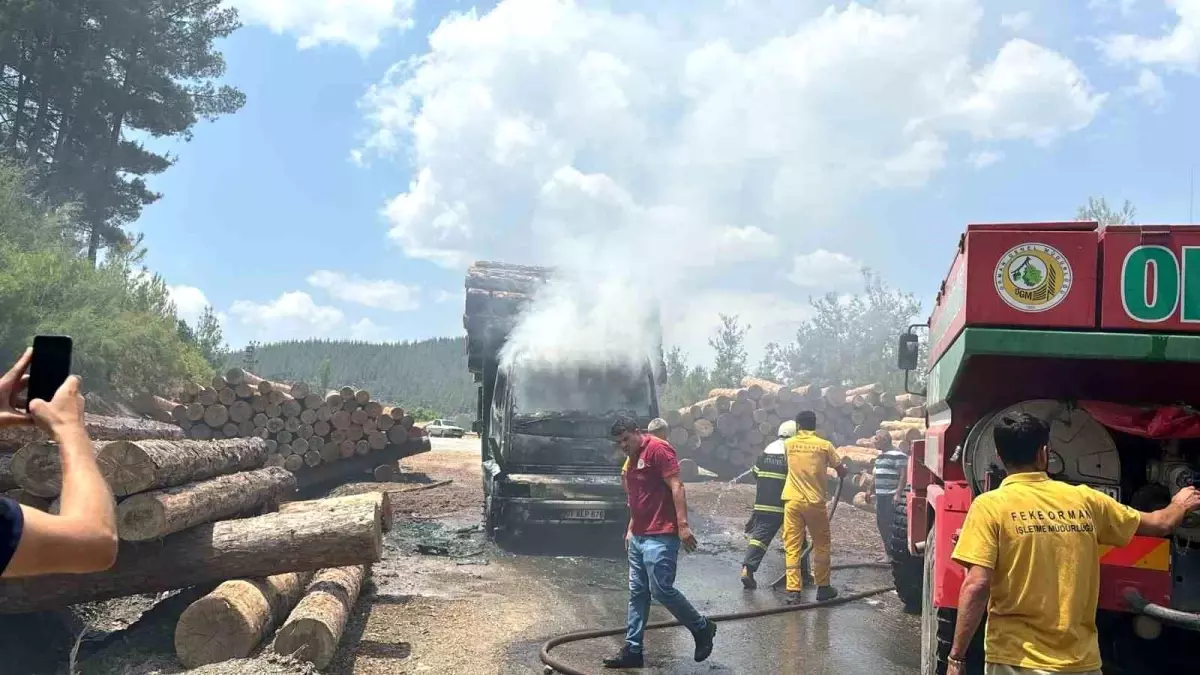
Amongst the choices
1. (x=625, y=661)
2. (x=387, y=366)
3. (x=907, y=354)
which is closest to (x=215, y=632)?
(x=625, y=661)

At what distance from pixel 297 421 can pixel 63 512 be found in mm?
14410

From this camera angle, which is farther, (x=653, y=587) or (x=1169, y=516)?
(x=653, y=587)

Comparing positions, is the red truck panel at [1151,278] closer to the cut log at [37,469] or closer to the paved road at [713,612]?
the paved road at [713,612]

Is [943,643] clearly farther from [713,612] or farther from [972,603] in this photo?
[713,612]

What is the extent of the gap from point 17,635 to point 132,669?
135cm

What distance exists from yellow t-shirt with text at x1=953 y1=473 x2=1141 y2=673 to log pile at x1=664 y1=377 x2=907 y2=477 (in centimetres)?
1577

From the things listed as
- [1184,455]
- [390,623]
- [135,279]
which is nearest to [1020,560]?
[1184,455]

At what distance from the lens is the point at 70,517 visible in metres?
1.57

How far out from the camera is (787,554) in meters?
8.77

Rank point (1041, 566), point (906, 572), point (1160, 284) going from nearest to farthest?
point (1041, 566), point (1160, 284), point (906, 572)

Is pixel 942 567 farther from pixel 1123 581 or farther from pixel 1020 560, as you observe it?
pixel 1020 560

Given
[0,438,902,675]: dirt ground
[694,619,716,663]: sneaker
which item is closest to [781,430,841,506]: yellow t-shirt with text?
[0,438,902,675]: dirt ground

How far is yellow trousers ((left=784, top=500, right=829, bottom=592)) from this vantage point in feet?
28.5

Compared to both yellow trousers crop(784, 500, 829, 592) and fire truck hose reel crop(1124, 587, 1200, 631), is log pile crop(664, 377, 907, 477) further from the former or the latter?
fire truck hose reel crop(1124, 587, 1200, 631)
